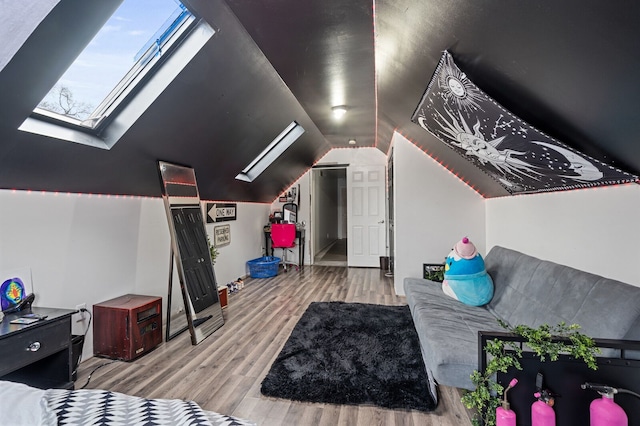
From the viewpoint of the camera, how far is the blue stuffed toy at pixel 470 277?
253 centimetres

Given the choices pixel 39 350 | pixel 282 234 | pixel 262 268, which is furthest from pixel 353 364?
pixel 282 234

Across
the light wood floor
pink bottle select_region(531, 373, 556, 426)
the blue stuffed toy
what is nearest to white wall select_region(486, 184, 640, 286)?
the blue stuffed toy

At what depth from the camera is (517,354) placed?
130 cm

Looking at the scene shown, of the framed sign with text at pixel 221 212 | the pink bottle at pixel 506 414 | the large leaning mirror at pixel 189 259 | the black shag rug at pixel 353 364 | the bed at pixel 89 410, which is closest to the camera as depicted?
the bed at pixel 89 410

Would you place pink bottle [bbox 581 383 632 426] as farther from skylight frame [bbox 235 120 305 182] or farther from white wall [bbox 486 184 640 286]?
skylight frame [bbox 235 120 305 182]

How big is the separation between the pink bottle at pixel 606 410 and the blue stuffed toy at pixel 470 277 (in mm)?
1372

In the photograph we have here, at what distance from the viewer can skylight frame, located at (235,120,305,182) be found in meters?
4.63

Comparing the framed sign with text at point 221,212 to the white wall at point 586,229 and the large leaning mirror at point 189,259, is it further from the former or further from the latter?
the white wall at point 586,229

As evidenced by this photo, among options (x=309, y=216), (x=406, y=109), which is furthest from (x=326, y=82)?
(x=309, y=216)

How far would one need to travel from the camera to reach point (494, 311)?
243cm

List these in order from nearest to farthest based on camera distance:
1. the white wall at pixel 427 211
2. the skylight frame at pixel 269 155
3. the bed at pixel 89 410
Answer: the bed at pixel 89 410 → the white wall at pixel 427 211 → the skylight frame at pixel 269 155

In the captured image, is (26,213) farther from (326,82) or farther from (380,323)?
(380,323)

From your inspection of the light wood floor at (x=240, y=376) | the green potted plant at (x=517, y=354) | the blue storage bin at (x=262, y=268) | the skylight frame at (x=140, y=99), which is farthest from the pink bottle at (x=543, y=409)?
the blue storage bin at (x=262, y=268)

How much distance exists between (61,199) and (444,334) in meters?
2.93
